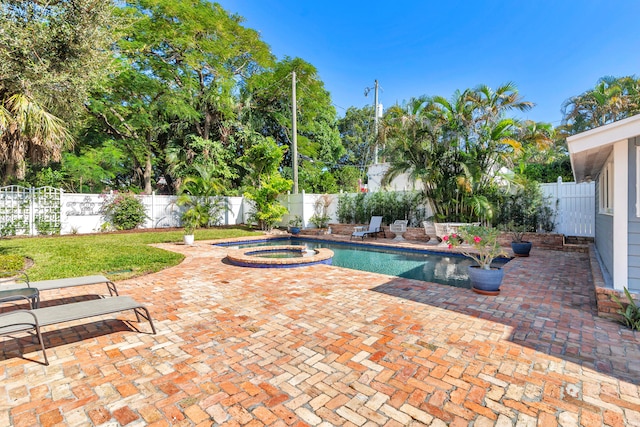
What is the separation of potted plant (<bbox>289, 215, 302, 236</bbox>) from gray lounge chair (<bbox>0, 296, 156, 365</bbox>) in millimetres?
12622

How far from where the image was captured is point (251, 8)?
59.5 feet

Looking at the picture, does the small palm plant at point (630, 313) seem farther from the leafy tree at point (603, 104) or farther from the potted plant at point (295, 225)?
the leafy tree at point (603, 104)

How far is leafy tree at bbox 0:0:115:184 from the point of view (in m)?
5.79

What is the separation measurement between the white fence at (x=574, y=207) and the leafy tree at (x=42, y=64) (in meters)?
13.6

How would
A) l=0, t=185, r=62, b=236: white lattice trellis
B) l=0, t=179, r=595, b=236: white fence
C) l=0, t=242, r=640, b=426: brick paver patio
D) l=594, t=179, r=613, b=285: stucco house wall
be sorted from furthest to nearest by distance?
l=0, t=185, r=62, b=236: white lattice trellis, l=0, t=179, r=595, b=236: white fence, l=594, t=179, r=613, b=285: stucco house wall, l=0, t=242, r=640, b=426: brick paver patio

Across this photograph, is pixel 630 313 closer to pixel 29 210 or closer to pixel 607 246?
pixel 607 246

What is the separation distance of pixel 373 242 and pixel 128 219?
40.1 feet

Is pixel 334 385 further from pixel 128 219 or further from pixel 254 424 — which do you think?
pixel 128 219

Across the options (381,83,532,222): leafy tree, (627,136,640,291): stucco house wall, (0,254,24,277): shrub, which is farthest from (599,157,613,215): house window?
(0,254,24,277): shrub

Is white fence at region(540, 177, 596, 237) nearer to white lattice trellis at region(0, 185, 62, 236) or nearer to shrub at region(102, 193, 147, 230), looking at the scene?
shrub at region(102, 193, 147, 230)

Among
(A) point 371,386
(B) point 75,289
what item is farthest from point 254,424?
(B) point 75,289

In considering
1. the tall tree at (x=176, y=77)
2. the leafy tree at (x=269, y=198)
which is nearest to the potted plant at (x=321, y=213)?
the leafy tree at (x=269, y=198)

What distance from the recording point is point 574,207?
1035cm

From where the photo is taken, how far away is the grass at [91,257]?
691cm
